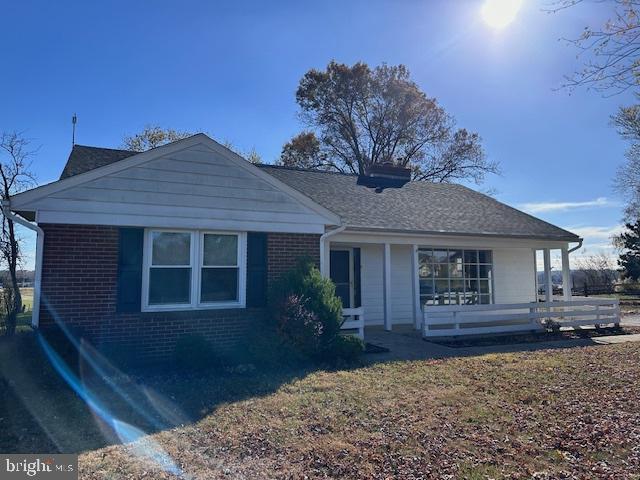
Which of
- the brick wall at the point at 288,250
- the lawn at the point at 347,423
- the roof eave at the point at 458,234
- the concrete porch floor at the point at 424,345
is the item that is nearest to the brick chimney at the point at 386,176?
the roof eave at the point at 458,234

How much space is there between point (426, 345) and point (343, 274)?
3582 mm

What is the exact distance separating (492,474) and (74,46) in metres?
11.7

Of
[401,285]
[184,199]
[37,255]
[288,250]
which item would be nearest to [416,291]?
[401,285]

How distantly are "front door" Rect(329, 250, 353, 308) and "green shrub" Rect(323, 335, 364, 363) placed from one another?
14.4 ft

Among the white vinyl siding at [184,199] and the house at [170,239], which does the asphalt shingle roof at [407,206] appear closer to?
the house at [170,239]

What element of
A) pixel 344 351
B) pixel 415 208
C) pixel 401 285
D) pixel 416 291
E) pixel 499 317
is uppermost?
pixel 415 208

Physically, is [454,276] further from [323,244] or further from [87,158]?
[87,158]

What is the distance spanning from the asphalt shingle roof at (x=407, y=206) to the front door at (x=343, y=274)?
56.3 inches

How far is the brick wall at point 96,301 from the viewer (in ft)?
24.2

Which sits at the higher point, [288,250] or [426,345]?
[288,250]

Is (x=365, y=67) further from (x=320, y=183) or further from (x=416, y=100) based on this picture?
(x=320, y=183)

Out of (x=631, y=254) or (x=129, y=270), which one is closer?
(x=129, y=270)

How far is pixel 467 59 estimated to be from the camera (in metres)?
10.8

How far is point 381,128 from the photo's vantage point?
32.1 m
